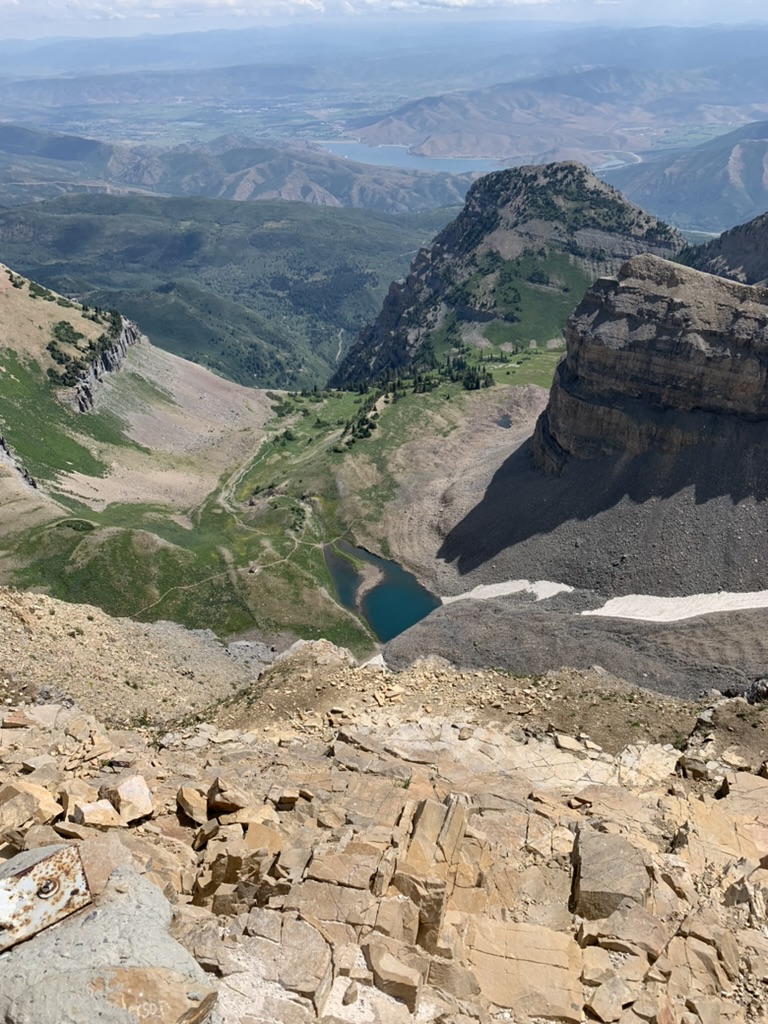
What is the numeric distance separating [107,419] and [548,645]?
10333 cm

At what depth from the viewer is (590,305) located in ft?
304

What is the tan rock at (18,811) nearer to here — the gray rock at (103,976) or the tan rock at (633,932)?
the gray rock at (103,976)

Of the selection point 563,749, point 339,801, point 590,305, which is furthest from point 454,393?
point 339,801

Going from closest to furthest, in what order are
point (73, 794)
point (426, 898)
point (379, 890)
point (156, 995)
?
point (156, 995), point (426, 898), point (379, 890), point (73, 794)

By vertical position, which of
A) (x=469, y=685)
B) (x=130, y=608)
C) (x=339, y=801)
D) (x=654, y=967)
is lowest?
(x=130, y=608)

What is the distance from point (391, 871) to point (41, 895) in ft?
30.0

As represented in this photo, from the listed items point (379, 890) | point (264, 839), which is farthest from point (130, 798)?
point (379, 890)

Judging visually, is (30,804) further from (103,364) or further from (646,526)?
(103,364)

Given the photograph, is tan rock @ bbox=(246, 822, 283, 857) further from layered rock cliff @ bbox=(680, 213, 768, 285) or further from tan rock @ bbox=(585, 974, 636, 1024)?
layered rock cliff @ bbox=(680, 213, 768, 285)

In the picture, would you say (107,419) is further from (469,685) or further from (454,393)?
(469,685)

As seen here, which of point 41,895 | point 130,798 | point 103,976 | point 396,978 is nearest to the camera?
point 103,976

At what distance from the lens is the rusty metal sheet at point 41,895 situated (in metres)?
14.9

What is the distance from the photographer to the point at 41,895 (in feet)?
51.5

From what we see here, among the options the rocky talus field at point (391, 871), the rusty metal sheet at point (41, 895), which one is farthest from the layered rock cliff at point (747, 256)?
the rusty metal sheet at point (41, 895)
